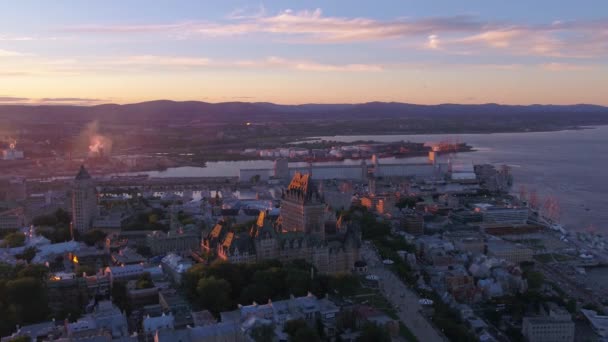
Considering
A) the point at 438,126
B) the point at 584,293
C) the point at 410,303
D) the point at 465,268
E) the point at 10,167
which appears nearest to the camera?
the point at 410,303

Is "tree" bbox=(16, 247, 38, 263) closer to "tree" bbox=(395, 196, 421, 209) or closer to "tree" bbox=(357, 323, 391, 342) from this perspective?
"tree" bbox=(357, 323, 391, 342)

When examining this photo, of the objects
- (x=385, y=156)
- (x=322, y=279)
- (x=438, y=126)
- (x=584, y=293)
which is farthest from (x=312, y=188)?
(x=438, y=126)

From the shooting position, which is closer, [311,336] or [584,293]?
[311,336]

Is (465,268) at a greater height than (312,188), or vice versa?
(312,188)

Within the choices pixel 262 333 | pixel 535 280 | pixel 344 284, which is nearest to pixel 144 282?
pixel 344 284

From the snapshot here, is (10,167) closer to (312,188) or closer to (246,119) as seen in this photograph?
(312,188)

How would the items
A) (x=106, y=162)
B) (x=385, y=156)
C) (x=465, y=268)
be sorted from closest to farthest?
(x=465, y=268) → (x=106, y=162) → (x=385, y=156)

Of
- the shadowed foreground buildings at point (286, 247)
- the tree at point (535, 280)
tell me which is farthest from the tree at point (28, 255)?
the tree at point (535, 280)

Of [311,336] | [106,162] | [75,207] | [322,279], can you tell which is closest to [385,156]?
[106,162]
